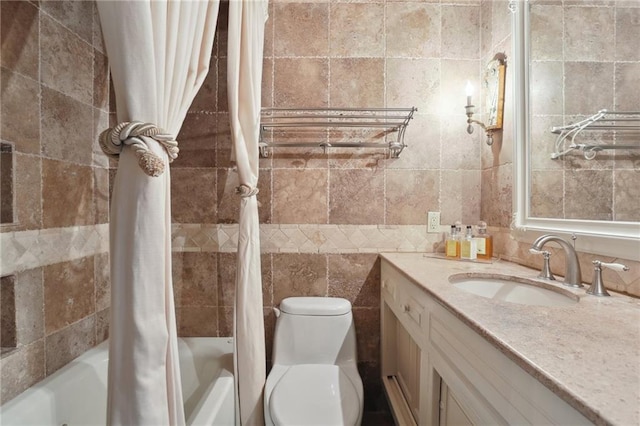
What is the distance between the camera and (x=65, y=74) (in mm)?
1319

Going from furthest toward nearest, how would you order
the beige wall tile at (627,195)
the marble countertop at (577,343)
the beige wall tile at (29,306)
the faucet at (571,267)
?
the beige wall tile at (29,306) → the faucet at (571,267) → the beige wall tile at (627,195) → the marble countertop at (577,343)

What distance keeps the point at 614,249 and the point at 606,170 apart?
0.86 ft

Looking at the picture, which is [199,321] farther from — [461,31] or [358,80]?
[461,31]

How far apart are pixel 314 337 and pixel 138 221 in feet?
3.82

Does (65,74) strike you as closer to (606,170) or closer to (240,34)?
(240,34)

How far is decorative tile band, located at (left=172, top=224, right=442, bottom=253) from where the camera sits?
66.1 inches

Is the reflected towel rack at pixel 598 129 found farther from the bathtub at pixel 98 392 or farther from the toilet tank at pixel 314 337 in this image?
the bathtub at pixel 98 392

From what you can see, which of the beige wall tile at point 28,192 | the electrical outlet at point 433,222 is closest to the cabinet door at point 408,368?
the electrical outlet at point 433,222

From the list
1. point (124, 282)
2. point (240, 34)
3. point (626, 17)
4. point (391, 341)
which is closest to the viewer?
point (124, 282)

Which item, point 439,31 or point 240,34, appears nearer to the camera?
point 240,34

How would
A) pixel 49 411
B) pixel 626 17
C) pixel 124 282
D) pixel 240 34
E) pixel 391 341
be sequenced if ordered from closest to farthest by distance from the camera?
pixel 124 282, pixel 626 17, pixel 49 411, pixel 240 34, pixel 391 341

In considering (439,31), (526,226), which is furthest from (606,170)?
(439,31)

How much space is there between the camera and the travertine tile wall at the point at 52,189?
108 centimetres

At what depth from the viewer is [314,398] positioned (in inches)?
48.3
